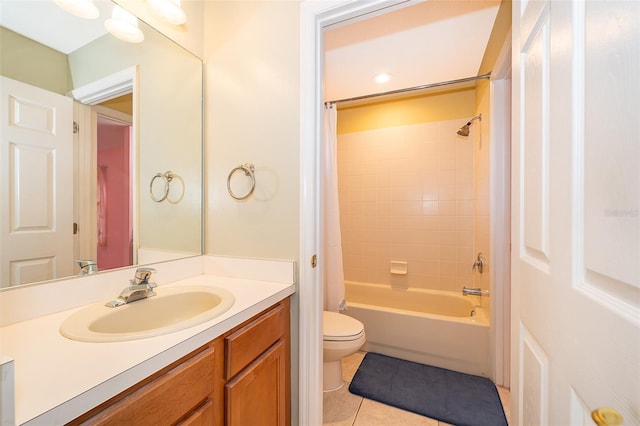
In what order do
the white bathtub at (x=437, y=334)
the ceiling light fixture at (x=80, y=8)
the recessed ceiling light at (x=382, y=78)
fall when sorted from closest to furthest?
the ceiling light fixture at (x=80, y=8), the white bathtub at (x=437, y=334), the recessed ceiling light at (x=382, y=78)

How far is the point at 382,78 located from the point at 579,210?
2098 millimetres

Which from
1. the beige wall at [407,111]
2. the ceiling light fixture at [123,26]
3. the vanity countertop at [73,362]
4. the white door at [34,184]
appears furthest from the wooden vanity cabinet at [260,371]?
the beige wall at [407,111]

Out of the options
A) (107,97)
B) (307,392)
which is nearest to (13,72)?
(107,97)

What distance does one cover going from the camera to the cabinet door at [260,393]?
2.67 ft

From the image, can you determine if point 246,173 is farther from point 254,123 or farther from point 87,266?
point 87,266

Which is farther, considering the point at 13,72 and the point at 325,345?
the point at 325,345

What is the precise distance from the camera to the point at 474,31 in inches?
63.4

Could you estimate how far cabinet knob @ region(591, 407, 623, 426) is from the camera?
1.17ft

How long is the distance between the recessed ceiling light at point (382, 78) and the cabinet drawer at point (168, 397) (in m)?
2.28

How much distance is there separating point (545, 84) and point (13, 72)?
149 centimetres

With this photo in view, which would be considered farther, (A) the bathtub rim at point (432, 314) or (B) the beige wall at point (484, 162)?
(A) the bathtub rim at point (432, 314)

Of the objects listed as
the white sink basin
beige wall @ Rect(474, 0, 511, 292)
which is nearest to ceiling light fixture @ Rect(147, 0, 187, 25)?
the white sink basin

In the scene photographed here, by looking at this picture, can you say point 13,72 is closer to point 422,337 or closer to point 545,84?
point 545,84

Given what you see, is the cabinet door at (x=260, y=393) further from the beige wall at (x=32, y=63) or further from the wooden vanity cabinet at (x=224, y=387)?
the beige wall at (x=32, y=63)
